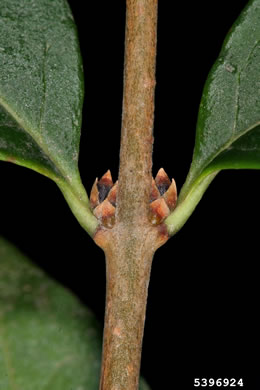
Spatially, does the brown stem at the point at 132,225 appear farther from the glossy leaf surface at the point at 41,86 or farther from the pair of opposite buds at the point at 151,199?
the glossy leaf surface at the point at 41,86

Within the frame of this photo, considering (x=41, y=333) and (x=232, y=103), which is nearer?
(x=232, y=103)

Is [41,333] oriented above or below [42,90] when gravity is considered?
below

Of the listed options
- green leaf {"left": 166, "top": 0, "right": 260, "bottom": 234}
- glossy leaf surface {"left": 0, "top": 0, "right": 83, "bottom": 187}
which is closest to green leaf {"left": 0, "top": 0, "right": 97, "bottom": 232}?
glossy leaf surface {"left": 0, "top": 0, "right": 83, "bottom": 187}

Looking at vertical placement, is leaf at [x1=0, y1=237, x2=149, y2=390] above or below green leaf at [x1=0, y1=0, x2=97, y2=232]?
below

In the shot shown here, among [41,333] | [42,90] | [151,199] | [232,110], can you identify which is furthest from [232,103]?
[41,333]

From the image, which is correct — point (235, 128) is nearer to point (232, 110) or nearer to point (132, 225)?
point (232, 110)

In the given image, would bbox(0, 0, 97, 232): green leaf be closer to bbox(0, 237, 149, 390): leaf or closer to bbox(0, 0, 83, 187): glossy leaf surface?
A: bbox(0, 0, 83, 187): glossy leaf surface
